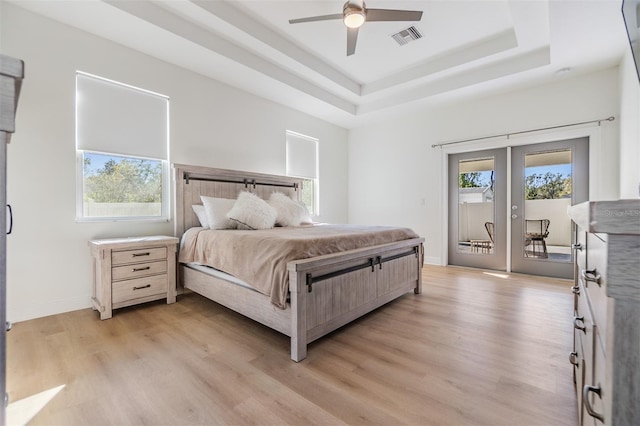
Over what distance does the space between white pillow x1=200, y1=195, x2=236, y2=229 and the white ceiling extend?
1.69 meters

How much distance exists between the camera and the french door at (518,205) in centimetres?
398

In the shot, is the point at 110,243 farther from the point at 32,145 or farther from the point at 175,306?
the point at 32,145

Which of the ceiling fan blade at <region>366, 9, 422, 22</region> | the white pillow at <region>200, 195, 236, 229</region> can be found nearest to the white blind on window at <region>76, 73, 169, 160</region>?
the white pillow at <region>200, 195, 236, 229</region>

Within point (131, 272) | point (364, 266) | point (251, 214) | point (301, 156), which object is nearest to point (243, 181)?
point (251, 214)

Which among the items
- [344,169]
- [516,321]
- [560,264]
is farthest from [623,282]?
[344,169]

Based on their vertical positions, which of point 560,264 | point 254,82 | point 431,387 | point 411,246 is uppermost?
point 254,82

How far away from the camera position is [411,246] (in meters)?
3.14

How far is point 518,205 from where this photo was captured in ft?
14.3

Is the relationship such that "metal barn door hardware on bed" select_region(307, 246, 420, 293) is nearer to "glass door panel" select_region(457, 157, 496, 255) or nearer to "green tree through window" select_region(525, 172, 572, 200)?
"glass door panel" select_region(457, 157, 496, 255)

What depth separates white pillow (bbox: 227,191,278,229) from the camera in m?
3.13

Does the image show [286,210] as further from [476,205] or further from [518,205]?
[518,205]

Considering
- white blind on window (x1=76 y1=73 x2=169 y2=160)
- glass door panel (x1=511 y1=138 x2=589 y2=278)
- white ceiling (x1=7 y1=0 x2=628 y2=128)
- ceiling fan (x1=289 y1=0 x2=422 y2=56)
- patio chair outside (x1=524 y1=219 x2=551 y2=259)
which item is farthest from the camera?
patio chair outside (x1=524 y1=219 x2=551 y2=259)

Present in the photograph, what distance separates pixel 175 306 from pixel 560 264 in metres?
5.04

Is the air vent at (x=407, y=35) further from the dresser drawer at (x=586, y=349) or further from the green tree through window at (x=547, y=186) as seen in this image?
the dresser drawer at (x=586, y=349)
